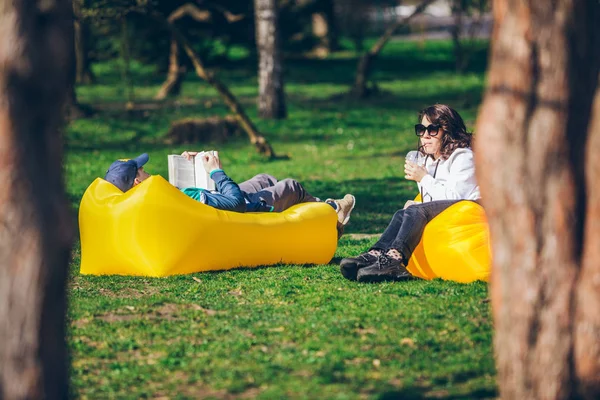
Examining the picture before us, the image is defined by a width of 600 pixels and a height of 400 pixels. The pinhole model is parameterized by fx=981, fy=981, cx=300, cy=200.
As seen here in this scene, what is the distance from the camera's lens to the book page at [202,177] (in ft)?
27.6

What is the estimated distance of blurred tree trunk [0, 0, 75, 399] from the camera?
161 inches

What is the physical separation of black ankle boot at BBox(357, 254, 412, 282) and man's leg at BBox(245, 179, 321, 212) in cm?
142

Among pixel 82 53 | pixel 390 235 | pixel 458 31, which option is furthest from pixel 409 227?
pixel 458 31

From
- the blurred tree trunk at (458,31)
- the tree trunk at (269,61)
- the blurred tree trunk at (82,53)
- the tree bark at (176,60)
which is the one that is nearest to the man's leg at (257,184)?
the tree trunk at (269,61)

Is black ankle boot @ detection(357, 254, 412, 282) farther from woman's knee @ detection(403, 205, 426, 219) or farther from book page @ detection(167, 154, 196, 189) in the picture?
book page @ detection(167, 154, 196, 189)

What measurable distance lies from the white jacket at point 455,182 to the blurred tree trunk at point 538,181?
3.29 m

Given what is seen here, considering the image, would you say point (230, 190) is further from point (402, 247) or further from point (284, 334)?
point (284, 334)

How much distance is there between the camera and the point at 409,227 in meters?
7.38

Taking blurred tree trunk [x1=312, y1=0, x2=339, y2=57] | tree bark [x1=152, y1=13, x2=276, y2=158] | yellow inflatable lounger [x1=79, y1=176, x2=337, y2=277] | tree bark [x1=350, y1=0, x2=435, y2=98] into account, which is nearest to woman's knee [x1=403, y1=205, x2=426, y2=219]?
yellow inflatable lounger [x1=79, y1=176, x2=337, y2=277]

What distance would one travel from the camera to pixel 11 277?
412 centimetres

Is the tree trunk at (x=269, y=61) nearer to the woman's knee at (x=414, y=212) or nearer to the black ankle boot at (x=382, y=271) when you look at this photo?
the woman's knee at (x=414, y=212)

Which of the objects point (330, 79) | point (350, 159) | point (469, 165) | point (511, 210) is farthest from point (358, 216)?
point (330, 79)

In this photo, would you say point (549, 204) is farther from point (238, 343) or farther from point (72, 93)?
point (72, 93)

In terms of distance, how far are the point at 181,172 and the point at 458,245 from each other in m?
2.61
